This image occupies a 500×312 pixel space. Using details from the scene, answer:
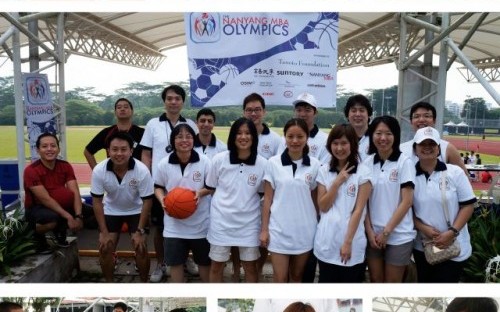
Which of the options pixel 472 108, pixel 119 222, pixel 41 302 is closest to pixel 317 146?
pixel 119 222

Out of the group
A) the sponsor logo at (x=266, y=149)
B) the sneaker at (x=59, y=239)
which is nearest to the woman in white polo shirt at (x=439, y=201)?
the sponsor logo at (x=266, y=149)

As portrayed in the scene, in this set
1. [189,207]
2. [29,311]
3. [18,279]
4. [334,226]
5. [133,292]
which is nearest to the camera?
[133,292]

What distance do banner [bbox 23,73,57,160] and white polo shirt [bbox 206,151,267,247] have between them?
277 cm

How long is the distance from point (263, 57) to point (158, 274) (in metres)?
2.11

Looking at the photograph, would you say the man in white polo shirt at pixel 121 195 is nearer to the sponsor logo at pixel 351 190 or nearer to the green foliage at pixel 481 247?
the sponsor logo at pixel 351 190

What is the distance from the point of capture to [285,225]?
2.53 metres

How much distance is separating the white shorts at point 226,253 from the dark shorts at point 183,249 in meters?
0.11

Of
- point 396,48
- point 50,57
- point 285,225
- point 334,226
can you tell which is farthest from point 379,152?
point 396,48

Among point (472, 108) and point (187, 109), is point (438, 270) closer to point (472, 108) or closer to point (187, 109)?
point (187, 109)

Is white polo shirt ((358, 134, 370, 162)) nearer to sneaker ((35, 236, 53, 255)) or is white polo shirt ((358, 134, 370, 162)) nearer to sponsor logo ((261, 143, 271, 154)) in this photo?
sponsor logo ((261, 143, 271, 154))

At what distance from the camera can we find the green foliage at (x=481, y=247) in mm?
2941
